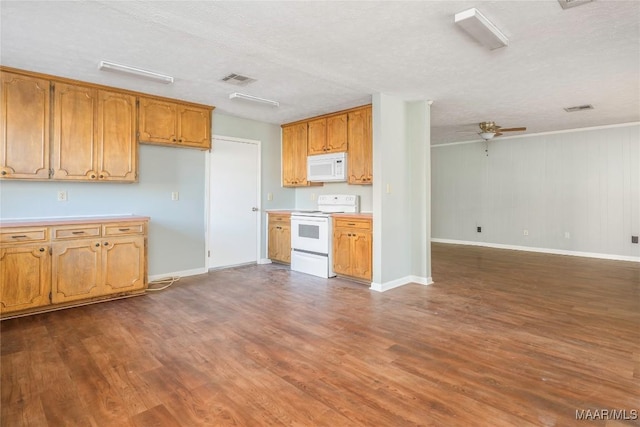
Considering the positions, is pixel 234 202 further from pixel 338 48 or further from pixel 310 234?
pixel 338 48

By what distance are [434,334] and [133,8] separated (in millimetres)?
3397

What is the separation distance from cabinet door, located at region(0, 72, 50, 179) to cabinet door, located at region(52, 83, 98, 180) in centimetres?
9

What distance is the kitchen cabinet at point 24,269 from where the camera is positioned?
10.5ft

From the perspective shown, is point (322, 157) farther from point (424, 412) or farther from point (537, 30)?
point (424, 412)

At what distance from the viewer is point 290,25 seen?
2.58 m

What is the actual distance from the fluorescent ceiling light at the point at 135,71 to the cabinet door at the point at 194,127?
35.0 inches

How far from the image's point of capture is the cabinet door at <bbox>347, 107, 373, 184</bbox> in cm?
471

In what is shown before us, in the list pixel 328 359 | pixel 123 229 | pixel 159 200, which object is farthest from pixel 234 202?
pixel 328 359

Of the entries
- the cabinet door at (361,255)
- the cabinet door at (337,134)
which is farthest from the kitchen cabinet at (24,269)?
the cabinet door at (337,134)

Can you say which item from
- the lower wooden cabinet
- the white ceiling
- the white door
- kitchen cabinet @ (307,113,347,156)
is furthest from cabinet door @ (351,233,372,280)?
the lower wooden cabinet

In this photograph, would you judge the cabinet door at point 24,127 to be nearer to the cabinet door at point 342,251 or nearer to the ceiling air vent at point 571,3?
the cabinet door at point 342,251

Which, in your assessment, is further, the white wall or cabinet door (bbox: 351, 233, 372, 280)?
the white wall

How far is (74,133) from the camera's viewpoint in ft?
12.5

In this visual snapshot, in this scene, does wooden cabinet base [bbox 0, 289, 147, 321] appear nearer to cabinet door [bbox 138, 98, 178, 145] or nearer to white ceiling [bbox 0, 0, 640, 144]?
cabinet door [bbox 138, 98, 178, 145]
